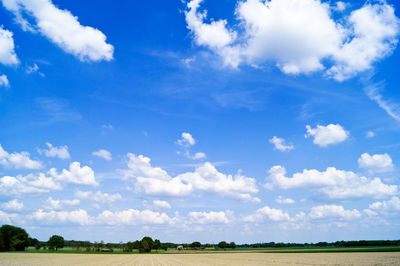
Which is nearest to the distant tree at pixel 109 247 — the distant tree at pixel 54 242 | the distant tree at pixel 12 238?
the distant tree at pixel 54 242

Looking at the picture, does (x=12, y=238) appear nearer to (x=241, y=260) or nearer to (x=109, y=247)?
(x=109, y=247)

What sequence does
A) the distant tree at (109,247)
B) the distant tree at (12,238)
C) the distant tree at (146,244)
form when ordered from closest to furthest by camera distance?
the distant tree at (12,238), the distant tree at (146,244), the distant tree at (109,247)

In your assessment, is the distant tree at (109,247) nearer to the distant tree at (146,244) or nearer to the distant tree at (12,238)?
the distant tree at (146,244)

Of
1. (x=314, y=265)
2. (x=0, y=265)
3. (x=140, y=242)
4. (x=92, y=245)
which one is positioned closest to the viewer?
(x=314, y=265)

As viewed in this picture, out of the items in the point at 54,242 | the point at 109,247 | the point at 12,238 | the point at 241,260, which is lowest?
the point at 109,247

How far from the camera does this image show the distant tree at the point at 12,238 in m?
136

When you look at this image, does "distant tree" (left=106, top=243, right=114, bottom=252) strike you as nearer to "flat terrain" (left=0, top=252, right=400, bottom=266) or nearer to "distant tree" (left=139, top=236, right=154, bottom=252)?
"distant tree" (left=139, top=236, right=154, bottom=252)

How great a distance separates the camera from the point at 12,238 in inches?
5487

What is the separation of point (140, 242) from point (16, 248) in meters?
67.7

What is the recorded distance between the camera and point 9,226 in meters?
140

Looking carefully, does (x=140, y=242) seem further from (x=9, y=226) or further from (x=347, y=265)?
(x=347, y=265)

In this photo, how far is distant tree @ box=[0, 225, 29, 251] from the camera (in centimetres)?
13575

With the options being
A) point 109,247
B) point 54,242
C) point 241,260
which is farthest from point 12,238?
point 241,260

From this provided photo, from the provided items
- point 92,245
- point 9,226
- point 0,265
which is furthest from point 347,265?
point 92,245
